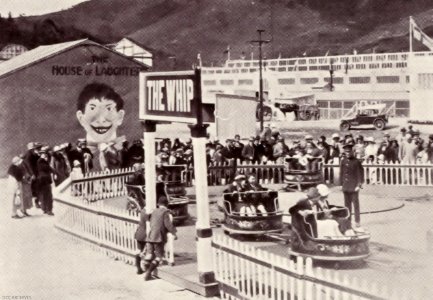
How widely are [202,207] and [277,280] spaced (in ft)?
5.47

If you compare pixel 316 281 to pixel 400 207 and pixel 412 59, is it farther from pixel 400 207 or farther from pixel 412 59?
pixel 412 59

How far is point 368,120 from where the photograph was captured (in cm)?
4038

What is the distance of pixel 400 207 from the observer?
15.9 m

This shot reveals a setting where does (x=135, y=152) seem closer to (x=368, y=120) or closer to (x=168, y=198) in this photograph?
(x=168, y=198)

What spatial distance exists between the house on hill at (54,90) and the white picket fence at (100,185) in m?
5.21

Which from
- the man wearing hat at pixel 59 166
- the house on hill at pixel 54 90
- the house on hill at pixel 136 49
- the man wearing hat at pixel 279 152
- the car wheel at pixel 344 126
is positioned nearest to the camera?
the man wearing hat at pixel 59 166

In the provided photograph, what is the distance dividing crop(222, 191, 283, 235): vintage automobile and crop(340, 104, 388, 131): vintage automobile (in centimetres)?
2840

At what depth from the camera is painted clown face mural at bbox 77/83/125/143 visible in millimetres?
23578

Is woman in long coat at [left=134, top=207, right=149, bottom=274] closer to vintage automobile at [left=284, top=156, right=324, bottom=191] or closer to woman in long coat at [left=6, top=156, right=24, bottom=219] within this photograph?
woman in long coat at [left=6, top=156, right=24, bottom=219]

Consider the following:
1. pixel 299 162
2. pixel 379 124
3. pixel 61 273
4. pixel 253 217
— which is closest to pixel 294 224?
pixel 253 217

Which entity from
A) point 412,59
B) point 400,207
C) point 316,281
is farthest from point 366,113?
point 316,281

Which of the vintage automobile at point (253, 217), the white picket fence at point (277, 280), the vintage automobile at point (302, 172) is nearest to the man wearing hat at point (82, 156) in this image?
the vintage automobile at point (302, 172)

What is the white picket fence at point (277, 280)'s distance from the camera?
637 centimetres

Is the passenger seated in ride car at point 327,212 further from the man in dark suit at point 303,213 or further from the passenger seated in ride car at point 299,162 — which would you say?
the passenger seated in ride car at point 299,162
